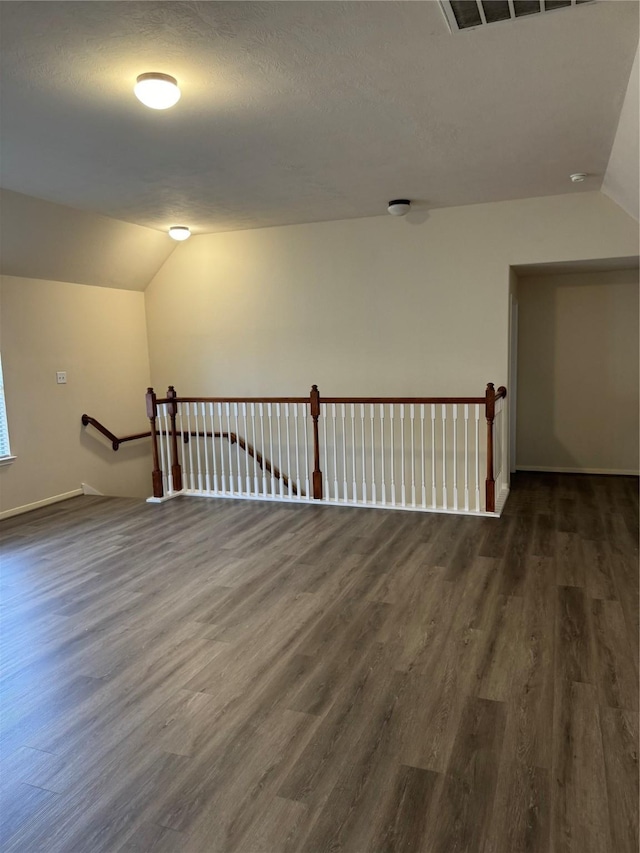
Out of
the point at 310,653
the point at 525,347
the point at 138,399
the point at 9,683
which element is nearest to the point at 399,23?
the point at 310,653

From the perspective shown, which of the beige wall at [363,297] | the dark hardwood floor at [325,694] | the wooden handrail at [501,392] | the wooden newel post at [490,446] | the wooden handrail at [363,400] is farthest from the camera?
the beige wall at [363,297]

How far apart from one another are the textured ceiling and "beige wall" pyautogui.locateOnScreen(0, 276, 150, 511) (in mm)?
1344

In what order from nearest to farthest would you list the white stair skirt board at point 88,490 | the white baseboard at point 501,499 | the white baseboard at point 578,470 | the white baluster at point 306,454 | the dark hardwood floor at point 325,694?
the dark hardwood floor at point 325,694 → the white baseboard at point 501,499 → the white baluster at point 306,454 → the white stair skirt board at point 88,490 → the white baseboard at point 578,470

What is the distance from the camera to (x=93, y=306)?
250 inches

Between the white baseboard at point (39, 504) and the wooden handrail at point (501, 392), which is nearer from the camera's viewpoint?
the wooden handrail at point (501, 392)

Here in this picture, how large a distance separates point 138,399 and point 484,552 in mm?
4708

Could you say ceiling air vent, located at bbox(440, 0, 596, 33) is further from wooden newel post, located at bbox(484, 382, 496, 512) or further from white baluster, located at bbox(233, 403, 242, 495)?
white baluster, located at bbox(233, 403, 242, 495)

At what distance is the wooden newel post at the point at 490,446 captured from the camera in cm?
472

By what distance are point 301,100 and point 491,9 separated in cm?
110

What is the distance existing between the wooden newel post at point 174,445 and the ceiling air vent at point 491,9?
4380mm

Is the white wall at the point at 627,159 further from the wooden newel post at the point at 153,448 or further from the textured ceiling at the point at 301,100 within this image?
the wooden newel post at the point at 153,448

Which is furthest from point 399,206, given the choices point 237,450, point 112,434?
point 112,434

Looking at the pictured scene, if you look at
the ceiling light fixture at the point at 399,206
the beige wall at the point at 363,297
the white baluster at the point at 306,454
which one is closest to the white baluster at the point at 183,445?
the beige wall at the point at 363,297

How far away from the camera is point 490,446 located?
4.81 metres
